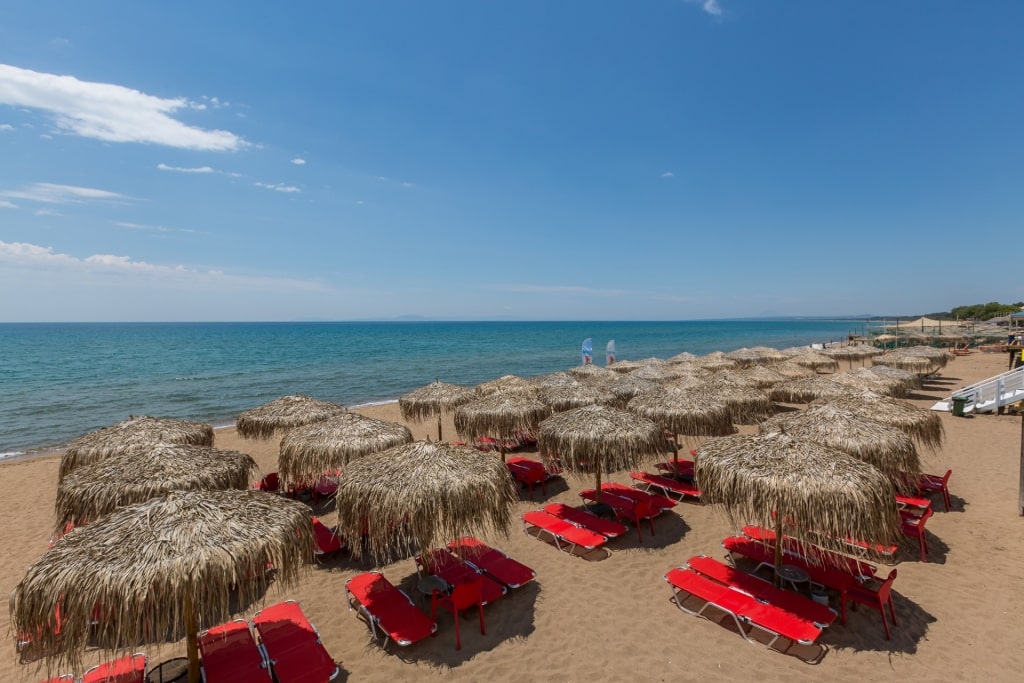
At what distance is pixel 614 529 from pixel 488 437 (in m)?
3.81

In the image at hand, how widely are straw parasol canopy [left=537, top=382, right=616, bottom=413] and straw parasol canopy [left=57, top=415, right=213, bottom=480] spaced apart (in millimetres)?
7711

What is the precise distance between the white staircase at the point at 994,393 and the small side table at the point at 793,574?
49.4 ft

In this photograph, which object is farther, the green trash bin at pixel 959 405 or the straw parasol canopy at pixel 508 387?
the green trash bin at pixel 959 405

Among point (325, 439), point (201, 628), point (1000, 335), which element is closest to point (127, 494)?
point (201, 628)

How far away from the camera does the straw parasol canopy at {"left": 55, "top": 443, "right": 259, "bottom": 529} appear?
5859 millimetres

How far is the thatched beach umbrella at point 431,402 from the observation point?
12.1 meters

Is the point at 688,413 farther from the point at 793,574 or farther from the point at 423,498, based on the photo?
the point at 423,498

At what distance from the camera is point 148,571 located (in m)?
3.95

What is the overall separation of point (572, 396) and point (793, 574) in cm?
647

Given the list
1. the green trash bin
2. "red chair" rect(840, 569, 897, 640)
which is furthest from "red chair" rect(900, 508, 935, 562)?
the green trash bin

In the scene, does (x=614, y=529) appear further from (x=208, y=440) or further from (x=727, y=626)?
(x=208, y=440)

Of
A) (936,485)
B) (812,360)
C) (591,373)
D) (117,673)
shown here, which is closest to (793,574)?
(936,485)

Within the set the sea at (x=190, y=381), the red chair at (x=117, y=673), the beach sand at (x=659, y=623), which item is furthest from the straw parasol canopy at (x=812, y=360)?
the red chair at (x=117, y=673)

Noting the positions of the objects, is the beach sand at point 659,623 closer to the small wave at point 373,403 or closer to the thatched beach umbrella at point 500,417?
the thatched beach umbrella at point 500,417
